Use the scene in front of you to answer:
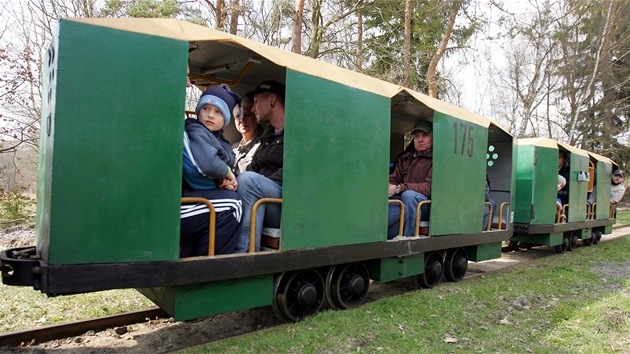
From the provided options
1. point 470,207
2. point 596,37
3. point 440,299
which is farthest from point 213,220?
point 596,37

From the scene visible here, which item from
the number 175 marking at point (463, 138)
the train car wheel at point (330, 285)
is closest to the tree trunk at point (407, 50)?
the number 175 marking at point (463, 138)

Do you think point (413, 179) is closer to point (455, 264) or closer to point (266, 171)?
point (455, 264)

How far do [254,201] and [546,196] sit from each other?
7558 mm

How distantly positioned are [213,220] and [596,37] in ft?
90.0

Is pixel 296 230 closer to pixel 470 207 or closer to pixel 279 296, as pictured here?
pixel 279 296

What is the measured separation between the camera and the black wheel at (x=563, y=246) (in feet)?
34.6

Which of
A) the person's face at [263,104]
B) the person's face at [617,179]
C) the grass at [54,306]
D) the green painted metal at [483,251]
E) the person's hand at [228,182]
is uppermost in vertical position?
the person's face at [263,104]

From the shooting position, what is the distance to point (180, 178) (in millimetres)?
3324

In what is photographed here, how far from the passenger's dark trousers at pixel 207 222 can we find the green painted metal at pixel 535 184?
730 centimetres

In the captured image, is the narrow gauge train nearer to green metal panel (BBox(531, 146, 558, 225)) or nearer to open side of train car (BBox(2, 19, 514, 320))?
open side of train car (BBox(2, 19, 514, 320))

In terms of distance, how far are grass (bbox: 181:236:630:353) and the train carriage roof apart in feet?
8.12

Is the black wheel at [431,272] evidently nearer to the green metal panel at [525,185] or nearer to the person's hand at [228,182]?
the green metal panel at [525,185]

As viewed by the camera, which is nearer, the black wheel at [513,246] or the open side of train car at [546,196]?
the open side of train car at [546,196]

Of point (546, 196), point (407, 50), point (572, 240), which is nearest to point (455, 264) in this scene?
point (546, 196)
